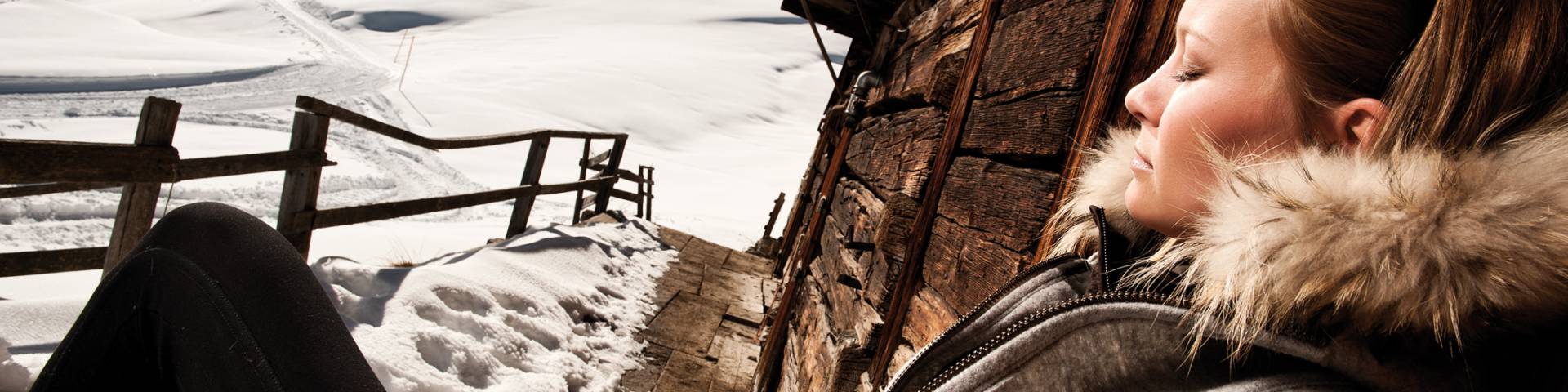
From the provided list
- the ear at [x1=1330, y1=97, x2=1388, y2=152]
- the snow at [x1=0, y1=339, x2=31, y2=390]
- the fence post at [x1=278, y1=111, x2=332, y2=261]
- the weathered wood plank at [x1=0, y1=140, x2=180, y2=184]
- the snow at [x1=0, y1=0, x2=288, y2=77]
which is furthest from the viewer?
the snow at [x1=0, y1=0, x2=288, y2=77]

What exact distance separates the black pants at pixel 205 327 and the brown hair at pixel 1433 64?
1442 mm

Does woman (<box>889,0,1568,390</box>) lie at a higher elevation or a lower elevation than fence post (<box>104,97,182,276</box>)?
higher

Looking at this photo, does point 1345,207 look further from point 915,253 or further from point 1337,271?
point 915,253

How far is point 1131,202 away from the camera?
0.82 metres

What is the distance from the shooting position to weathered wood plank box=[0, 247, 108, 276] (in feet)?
8.09

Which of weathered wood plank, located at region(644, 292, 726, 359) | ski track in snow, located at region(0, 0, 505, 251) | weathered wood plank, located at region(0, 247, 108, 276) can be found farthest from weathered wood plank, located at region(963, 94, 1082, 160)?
ski track in snow, located at region(0, 0, 505, 251)

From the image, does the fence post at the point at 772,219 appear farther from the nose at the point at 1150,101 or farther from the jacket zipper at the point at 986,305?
the nose at the point at 1150,101

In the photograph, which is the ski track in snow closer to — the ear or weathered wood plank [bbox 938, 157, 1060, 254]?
weathered wood plank [bbox 938, 157, 1060, 254]

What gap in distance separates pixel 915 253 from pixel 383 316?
83.8 inches

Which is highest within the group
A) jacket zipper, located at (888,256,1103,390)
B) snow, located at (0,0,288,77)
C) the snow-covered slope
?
jacket zipper, located at (888,256,1103,390)

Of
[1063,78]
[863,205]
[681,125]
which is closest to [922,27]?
[863,205]

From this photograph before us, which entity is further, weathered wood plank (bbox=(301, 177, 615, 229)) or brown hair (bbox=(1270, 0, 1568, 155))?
weathered wood plank (bbox=(301, 177, 615, 229))

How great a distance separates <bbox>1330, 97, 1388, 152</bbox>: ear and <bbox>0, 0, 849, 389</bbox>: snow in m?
2.59

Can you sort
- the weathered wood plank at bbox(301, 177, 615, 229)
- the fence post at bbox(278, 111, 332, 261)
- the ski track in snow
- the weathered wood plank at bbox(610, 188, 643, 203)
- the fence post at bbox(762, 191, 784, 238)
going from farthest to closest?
the fence post at bbox(762, 191, 784, 238), the weathered wood plank at bbox(610, 188, 643, 203), the ski track in snow, the weathered wood plank at bbox(301, 177, 615, 229), the fence post at bbox(278, 111, 332, 261)
